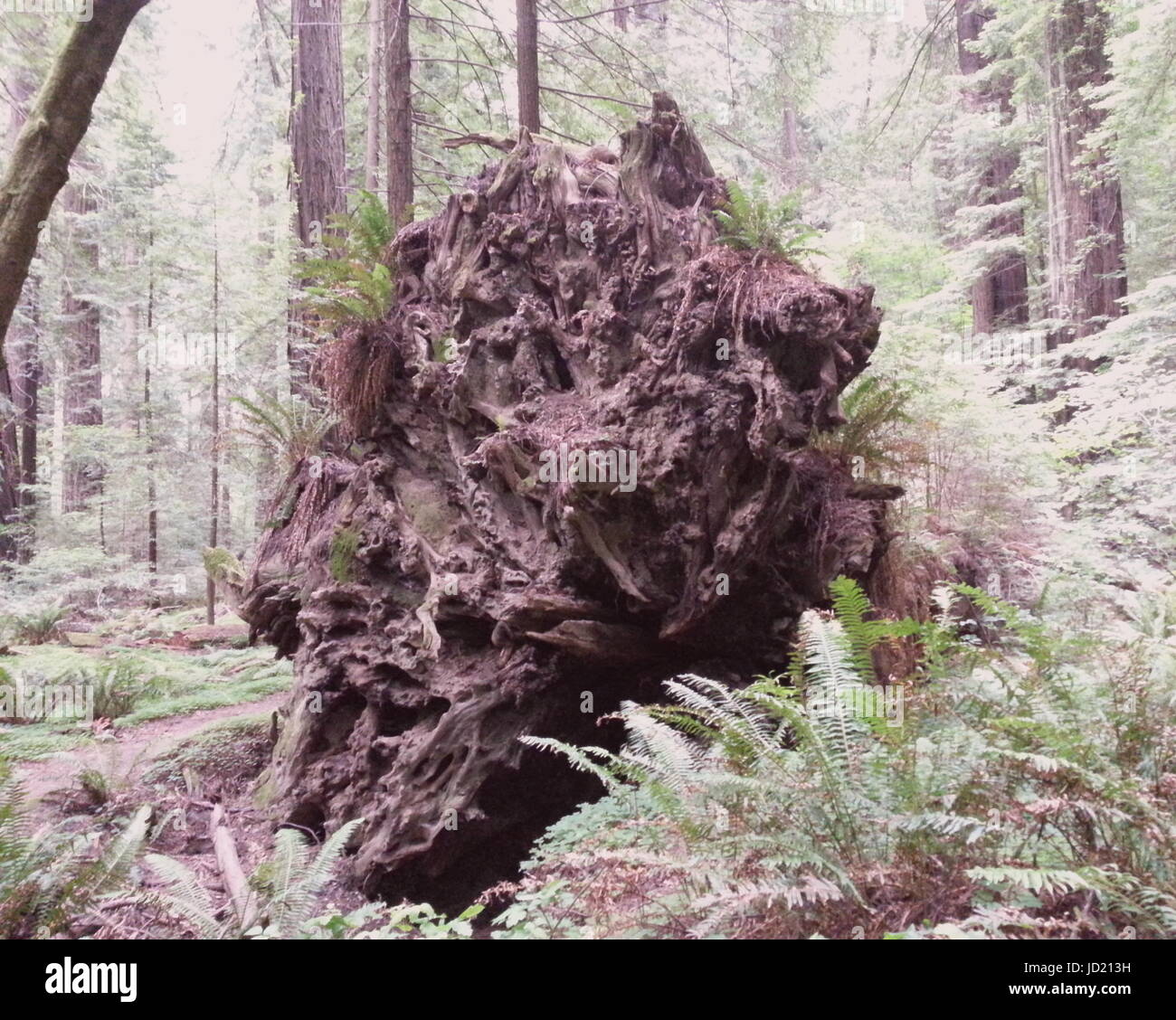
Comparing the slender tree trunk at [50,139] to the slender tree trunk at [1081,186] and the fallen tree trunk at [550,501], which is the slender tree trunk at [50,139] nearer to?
the fallen tree trunk at [550,501]

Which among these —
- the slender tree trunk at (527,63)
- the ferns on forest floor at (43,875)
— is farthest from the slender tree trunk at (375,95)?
the ferns on forest floor at (43,875)

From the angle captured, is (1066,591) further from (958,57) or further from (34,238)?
(958,57)

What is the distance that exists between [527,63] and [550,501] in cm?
486

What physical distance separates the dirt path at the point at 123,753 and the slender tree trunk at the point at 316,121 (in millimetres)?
4273

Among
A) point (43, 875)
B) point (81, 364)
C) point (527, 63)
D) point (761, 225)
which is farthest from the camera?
point (81, 364)

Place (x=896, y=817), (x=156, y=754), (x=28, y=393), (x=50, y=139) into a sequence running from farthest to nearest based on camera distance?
(x=28, y=393) → (x=156, y=754) → (x=50, y=139) → (x=896, y=817)

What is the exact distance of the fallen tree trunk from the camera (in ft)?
13.4

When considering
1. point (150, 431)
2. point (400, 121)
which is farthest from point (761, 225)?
point (150, 431)

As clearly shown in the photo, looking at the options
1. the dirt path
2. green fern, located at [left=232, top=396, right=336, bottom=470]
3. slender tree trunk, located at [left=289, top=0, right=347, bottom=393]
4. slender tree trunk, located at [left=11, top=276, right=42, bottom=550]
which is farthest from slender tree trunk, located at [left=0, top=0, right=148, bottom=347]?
slender tree trunk, located at [left=11, top=276, right=42, bottom=550]

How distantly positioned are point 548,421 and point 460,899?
9.75 ft

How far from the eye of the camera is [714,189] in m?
4.82

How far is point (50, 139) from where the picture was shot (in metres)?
3.57

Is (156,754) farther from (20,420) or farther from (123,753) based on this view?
(20,420)
